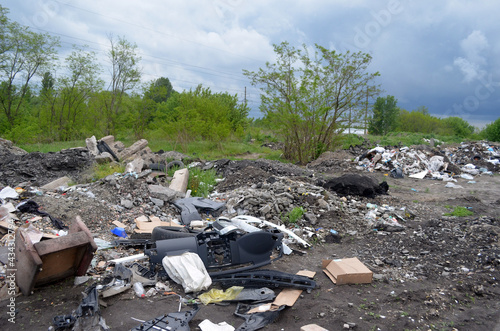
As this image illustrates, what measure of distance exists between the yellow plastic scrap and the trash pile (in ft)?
31.4

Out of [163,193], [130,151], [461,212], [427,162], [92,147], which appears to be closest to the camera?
[461,212]

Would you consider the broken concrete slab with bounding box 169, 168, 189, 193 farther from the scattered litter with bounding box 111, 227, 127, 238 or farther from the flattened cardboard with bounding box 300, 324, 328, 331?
the flattened cardboard with bounding box 300, 324, 328, 331

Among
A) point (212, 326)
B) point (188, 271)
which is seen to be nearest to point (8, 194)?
point (188, 271)

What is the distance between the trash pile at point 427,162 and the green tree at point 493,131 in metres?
12.8

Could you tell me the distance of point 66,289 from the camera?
129 inches

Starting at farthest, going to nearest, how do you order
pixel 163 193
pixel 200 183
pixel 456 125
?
pixel 456 125 → pixel 200 183 → pixel 163 193

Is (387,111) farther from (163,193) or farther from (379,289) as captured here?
(379,289)

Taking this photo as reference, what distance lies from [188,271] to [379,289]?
6.63 feet

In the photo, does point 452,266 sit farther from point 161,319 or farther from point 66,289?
point 66,289

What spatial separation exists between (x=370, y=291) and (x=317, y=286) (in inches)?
21.5

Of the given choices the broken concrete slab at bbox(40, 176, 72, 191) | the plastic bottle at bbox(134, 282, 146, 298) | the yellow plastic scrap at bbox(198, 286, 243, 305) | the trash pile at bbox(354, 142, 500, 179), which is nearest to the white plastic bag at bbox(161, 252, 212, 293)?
the yellow plastic scrap at bbox(198, 286, 243, 305)

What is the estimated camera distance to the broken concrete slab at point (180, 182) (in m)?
7.67

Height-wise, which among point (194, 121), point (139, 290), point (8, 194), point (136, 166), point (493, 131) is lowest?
point (139, 290)

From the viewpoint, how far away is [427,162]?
12.5 m
